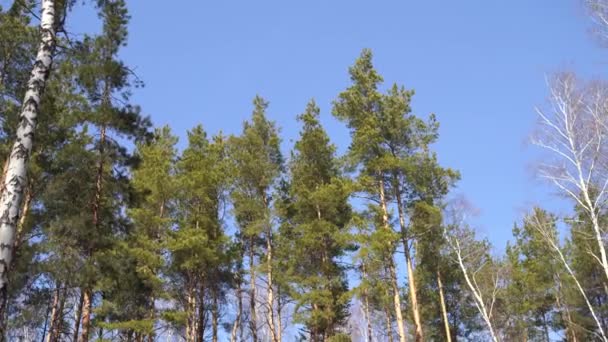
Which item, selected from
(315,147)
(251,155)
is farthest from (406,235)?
(251,155)

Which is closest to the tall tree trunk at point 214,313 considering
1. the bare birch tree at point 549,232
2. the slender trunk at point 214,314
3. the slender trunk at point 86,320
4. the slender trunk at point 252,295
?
the slender trunk at point 214,314

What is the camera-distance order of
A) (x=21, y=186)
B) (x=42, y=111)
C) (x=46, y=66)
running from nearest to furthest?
1. (x=21, y=186)
2. (x=46, y=66)
3. (x=42, y=111)

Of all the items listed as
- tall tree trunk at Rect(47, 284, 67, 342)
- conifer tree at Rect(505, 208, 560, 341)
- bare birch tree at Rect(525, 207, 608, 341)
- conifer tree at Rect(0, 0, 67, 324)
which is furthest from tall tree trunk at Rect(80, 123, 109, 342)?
conifer tree at Rect(505, 208, 560, 341)

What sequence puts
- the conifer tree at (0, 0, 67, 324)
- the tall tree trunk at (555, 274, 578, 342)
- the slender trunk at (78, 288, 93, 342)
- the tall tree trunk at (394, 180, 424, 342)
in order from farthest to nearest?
the tall tree trunk at (555, 274, 578, 342) → the tall tree trunk at (394, 180, 424, 342) → the slender trunk at (78, 288, 93, 342) → the conifer tree at (0, 0, 67, 324)

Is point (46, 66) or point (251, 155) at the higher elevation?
point (251, 155)

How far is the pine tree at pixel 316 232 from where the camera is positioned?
1744 centimetres

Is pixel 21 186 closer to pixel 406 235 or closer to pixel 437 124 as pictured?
pixel 406 235

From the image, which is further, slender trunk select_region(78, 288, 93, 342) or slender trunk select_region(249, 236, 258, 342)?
slender trunk select_region(249, 236, 258, 342)

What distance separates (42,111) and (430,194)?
13.5 meters

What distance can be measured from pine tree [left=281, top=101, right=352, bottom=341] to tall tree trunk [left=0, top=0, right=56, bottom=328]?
12404mm

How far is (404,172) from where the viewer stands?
17844 mm

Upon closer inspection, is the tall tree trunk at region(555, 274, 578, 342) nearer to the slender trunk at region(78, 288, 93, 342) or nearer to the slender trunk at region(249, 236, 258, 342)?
the slender trunk at region(249, 236, 258, 342)

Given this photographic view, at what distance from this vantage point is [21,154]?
17.4 feet

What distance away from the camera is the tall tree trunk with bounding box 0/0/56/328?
4.80 meters
